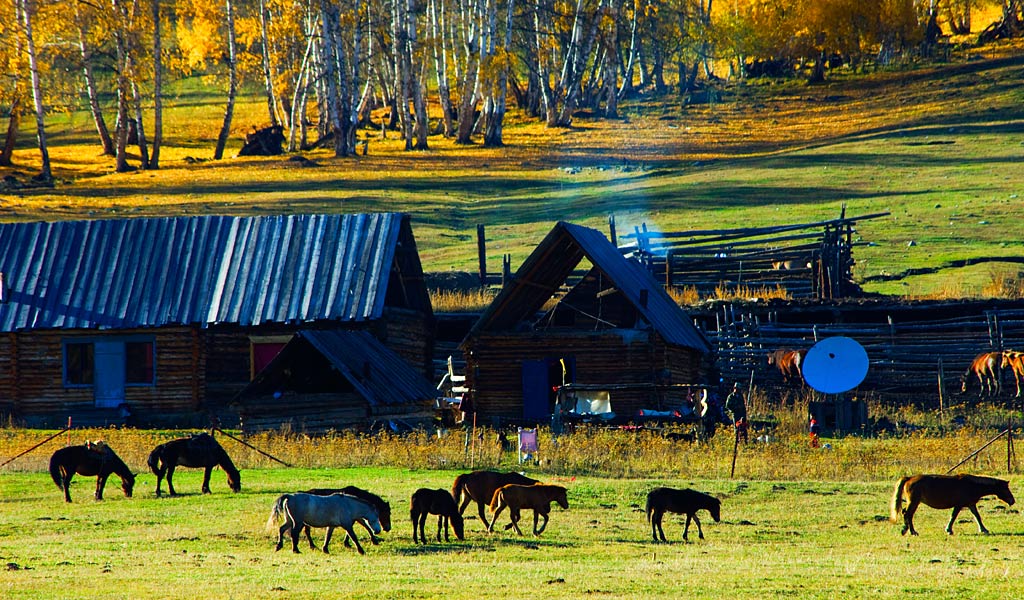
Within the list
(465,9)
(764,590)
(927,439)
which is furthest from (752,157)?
(764,590)

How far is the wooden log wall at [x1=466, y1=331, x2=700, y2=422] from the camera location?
116 ft

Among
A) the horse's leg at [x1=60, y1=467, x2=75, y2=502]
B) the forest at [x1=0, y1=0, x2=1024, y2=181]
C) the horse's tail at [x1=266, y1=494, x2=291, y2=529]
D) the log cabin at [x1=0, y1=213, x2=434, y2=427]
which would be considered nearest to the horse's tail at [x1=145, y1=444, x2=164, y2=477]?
the horse's leg at [x1=60, y1=467, x2=75, y2=502]

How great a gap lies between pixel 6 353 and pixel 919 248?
106 ft

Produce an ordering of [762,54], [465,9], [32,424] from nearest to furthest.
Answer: [32,424] → [465,9] → [762,54]

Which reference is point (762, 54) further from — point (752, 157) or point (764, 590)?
point (764, 590)

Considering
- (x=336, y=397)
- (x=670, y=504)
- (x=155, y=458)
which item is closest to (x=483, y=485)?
(x=670, y=504)

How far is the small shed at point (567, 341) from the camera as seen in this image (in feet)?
114

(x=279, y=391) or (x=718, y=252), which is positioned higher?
(x=718, y=252)

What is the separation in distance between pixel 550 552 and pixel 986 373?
A: 25.7 meters

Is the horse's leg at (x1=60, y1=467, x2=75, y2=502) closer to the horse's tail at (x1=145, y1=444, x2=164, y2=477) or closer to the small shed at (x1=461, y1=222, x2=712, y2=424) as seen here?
the horse's tail at (x1=145, y1=444, x2=164, y2=477)

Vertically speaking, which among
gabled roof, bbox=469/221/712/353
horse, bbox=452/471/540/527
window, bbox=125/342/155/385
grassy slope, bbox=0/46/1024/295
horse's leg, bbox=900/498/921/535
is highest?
grassy slope, bbox=0/46/1024/295

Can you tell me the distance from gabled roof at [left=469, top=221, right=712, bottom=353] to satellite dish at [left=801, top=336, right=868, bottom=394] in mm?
3293

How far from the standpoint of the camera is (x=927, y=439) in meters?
29.0

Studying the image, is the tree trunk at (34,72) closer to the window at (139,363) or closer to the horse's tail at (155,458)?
the window at (139,363)
